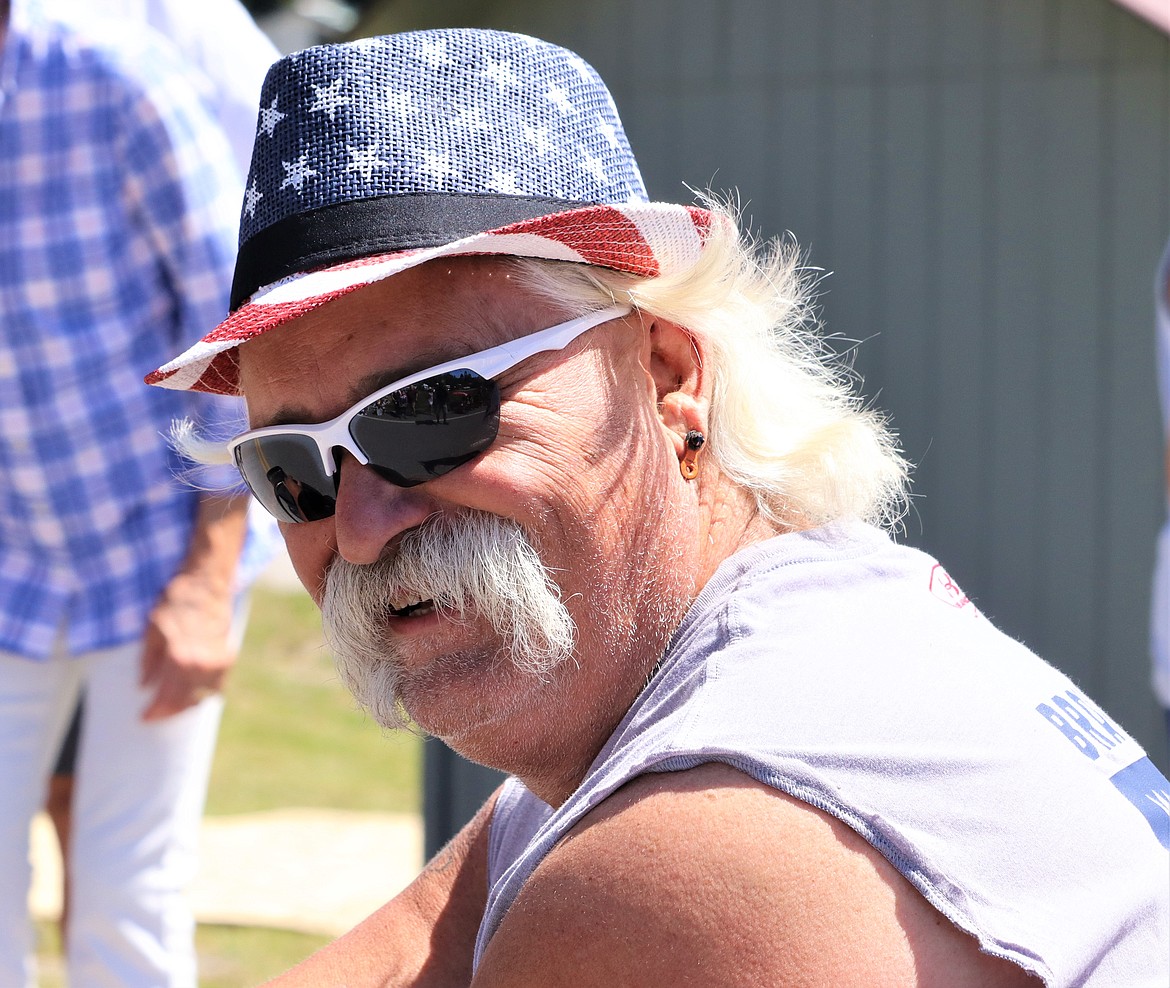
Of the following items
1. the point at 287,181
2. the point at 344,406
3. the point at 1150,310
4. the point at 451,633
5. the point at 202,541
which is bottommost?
the point at 1150,310

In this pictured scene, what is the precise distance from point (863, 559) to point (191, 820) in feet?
6.36

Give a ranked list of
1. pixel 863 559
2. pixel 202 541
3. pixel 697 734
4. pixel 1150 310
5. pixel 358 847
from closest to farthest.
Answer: pixel 697 734 → pixel 863 559 → pixel 202 541 → pixel 1150 310 → pixel 358 847

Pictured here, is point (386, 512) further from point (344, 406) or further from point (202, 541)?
point (202, 541)

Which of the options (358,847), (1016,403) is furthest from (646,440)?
(358,847)

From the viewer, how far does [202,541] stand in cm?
296

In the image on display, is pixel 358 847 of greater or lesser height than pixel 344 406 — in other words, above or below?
below

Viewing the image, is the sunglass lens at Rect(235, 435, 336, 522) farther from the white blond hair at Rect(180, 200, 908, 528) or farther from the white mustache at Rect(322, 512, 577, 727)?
the white blond hair at Rect(180, 200, 908, 528)

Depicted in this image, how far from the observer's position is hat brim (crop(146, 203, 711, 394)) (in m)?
1.48

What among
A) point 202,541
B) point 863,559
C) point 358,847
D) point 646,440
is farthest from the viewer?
point 358,847

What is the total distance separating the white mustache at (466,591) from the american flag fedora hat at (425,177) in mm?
285

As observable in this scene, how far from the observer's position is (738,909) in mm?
1122

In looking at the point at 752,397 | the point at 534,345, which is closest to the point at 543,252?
the point at 534,345

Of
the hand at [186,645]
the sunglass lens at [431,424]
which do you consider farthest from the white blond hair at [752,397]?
the hand at [186,645]

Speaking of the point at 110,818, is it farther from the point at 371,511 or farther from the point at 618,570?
the point at 618,570
